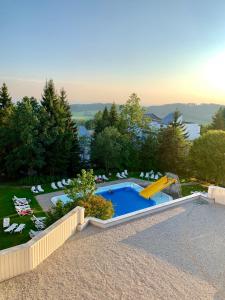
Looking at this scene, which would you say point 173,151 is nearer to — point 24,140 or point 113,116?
point 113,116

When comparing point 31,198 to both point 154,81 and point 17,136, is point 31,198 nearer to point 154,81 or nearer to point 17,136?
point 17,136

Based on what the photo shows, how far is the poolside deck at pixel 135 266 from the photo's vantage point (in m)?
5.06

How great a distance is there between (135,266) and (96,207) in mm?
3710

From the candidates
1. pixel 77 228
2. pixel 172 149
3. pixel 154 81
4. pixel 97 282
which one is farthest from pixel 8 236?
pixel 154 81

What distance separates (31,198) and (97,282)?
11.3 metres

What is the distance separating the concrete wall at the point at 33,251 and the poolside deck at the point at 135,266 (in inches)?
5.7

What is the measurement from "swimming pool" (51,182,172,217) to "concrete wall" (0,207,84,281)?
9.19 metres

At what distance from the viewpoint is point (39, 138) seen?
19.2m

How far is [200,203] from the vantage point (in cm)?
1023

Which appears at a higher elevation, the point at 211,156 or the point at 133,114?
the point at 133,114

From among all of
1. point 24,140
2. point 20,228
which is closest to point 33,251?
point 20,228

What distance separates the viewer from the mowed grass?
408 inches

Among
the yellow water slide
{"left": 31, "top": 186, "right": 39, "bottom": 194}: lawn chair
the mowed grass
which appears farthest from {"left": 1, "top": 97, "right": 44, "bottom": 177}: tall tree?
the yellow water slide

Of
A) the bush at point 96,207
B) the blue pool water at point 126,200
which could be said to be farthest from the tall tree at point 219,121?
the bush at point 96,207
